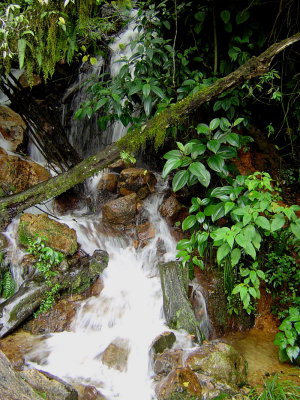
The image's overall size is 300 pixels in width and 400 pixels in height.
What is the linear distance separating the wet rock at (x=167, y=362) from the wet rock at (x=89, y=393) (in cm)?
56

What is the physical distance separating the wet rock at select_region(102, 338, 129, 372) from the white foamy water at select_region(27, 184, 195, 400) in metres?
0.02

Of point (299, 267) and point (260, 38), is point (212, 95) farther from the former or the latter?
point (299, 267)

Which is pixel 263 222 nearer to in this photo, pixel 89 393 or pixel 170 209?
pixel 89 393

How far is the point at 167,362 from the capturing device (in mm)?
2828

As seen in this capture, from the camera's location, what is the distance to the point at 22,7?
3.08 meters

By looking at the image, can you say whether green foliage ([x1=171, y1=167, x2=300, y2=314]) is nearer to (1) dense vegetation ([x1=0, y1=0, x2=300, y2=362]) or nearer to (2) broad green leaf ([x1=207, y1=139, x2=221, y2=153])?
(1) dense vegetation ([x1=0, y1=0, x2=300, y2=362])

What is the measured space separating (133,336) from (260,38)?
4.07 m

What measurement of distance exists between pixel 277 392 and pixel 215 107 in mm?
3059

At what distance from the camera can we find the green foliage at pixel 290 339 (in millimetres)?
2768

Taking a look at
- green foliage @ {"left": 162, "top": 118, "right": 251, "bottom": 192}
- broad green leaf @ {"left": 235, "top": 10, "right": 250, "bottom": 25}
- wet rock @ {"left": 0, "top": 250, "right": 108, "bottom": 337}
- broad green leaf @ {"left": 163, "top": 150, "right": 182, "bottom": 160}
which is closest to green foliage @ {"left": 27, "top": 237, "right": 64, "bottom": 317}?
wet rock @ {"left": 0, "top": 250, "right": 108, "bottom": 337}

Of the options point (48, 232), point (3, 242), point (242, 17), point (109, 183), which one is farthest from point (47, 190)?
point (242, 17)

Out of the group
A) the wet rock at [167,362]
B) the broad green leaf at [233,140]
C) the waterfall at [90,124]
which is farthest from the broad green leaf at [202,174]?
the waterfall at [90,124]

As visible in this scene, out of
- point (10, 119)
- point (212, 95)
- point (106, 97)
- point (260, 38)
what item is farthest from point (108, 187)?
point (260, 38)

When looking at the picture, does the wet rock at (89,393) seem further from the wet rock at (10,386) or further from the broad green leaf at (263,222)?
the broad green leaf at (263,222)
